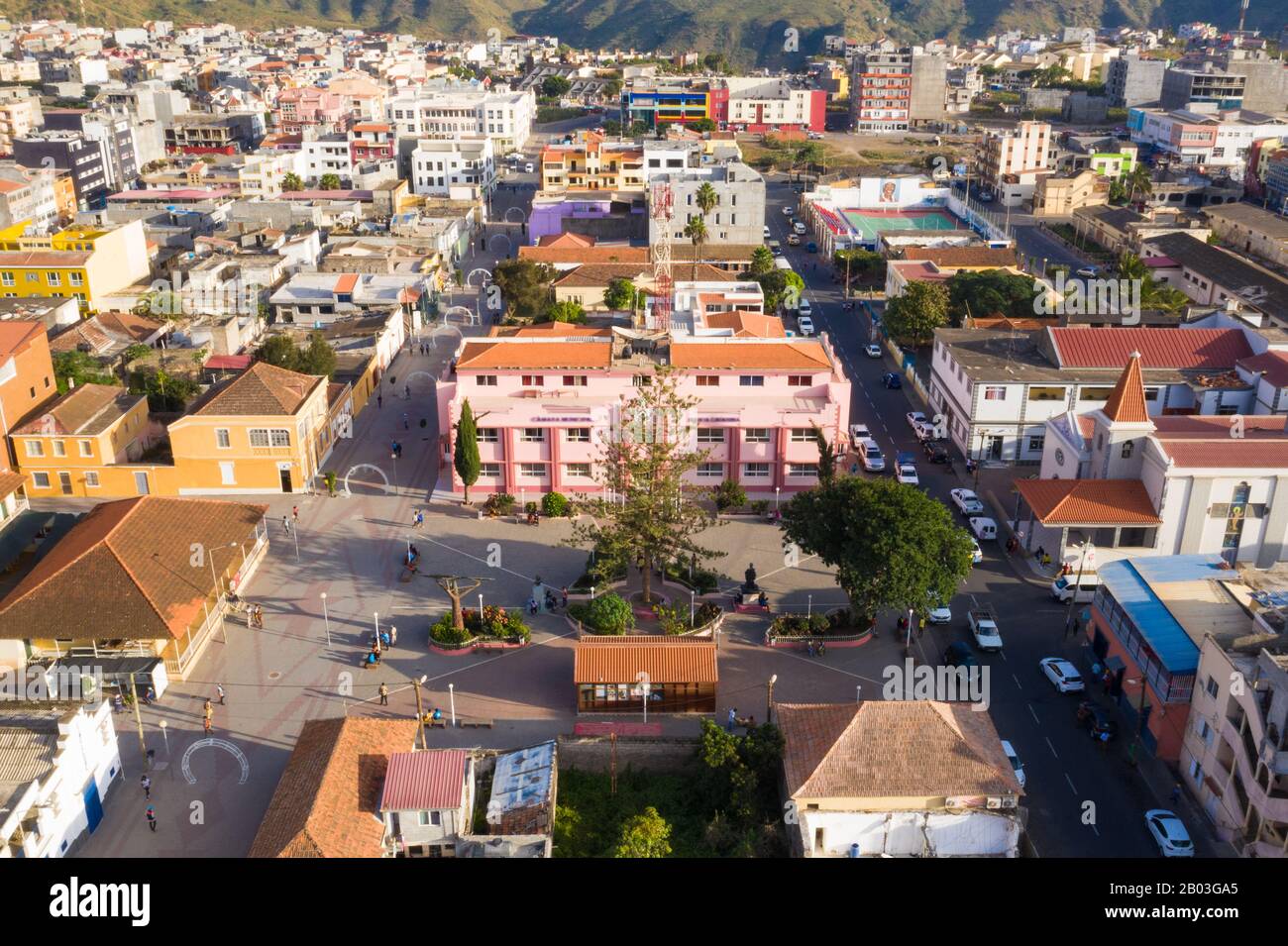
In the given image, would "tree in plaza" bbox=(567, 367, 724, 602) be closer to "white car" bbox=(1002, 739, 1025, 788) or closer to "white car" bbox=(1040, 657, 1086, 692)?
"white car" bbox=(1040, 657, 1086, 692)

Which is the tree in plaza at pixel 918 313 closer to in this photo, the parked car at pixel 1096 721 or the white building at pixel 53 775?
the parked car at pixel 1096 721

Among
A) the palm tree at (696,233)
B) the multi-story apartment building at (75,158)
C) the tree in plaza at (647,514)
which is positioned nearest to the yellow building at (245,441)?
the tree in plaza at (647,514)

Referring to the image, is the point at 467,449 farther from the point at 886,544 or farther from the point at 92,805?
the point at 92,805

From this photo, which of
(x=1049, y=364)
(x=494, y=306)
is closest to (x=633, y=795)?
(x=1049, y=364)

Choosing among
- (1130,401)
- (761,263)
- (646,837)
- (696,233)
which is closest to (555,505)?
(646,837)

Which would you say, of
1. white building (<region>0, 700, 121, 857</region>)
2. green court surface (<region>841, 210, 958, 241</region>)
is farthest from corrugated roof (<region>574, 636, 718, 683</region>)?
green court surface (<region>841, 210, 958, 241</region>)
